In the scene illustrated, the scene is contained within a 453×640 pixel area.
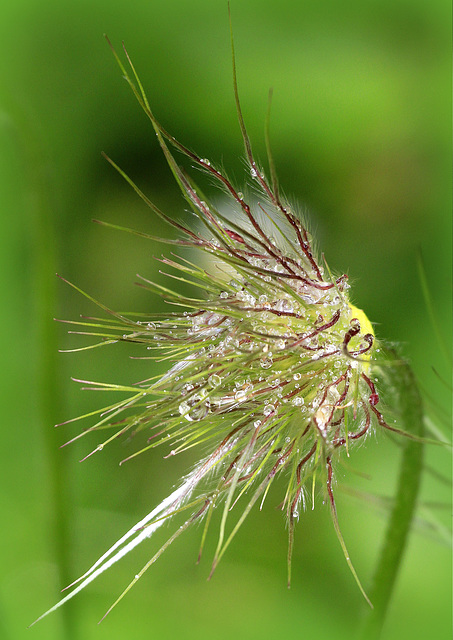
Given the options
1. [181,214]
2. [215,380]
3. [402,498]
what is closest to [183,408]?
[215,380]

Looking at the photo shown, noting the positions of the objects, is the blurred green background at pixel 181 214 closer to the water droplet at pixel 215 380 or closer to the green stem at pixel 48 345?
the green stem at pixel 48 345

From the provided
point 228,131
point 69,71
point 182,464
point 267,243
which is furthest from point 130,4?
point 182,464

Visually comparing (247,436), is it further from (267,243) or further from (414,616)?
(414,616)

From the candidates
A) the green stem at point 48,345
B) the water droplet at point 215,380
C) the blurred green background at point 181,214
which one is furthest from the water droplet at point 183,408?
the green stem at point 48,345

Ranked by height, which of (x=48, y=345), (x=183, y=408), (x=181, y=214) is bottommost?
(x=48, y=345)

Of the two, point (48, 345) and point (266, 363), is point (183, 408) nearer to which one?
point (266, 363)

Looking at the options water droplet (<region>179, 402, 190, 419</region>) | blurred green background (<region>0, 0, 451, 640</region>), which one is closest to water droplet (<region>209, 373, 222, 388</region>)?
water droplet (<region>179, 402, 190, 419</region>)
